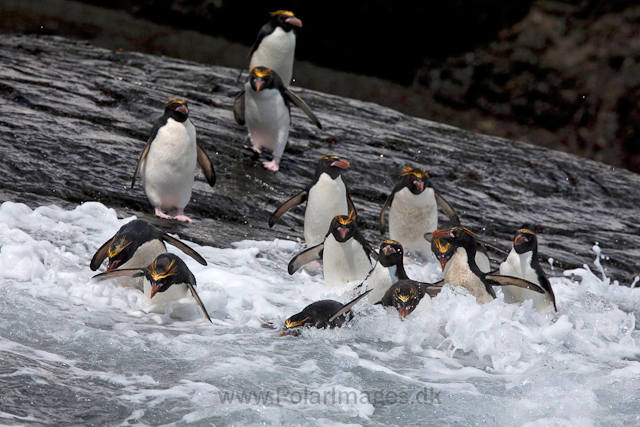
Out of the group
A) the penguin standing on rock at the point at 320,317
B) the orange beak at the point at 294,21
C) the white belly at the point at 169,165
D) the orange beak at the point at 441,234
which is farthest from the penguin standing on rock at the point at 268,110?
the penguin standing on rock at the point at 320,317

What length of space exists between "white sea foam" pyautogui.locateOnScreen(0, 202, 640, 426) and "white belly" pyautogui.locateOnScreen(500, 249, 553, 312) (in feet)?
0.42

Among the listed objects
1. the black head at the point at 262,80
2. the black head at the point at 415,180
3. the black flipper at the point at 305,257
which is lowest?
the black flipper at the point at 305,257

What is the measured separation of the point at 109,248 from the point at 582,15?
44.2 feet

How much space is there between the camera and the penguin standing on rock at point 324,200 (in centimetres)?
573

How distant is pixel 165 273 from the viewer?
13.0 feet

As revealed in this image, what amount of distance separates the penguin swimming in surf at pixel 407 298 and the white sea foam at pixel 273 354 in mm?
71

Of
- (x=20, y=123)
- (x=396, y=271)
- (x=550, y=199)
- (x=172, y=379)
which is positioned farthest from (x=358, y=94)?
(x=172, y=379)

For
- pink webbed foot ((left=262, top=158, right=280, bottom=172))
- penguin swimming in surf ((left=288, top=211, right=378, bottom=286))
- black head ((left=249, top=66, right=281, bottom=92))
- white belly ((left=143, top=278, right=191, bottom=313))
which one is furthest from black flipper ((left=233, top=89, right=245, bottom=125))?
white belly ((left=143, top=278, right=191, bottom=313))

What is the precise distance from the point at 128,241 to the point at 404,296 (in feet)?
5.40

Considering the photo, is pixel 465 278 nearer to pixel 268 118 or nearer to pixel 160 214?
pixel 160 214

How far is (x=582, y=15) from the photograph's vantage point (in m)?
15.1

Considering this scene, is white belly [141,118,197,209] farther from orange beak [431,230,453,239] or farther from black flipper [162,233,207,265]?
orange beak [431,230,453,239]

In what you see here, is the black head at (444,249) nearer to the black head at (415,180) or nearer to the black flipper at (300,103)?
the black head at (415,180)

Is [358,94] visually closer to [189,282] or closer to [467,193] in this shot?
[467,193]
